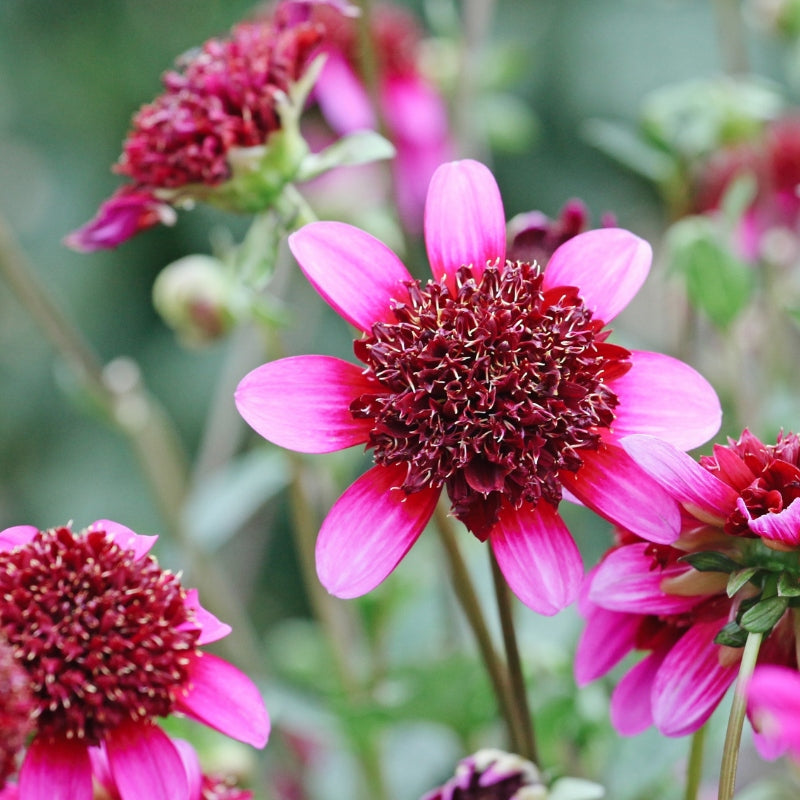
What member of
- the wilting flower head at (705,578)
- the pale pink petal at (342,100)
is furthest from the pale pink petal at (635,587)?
the pale pink petal at (342,100)

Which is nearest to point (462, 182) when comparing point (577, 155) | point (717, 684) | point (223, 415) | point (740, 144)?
point (717, 684)

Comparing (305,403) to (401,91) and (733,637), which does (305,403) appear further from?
(401,91)

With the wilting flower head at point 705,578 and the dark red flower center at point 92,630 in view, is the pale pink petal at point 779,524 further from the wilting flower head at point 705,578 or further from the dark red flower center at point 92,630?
the dark red flower center at point 92,630

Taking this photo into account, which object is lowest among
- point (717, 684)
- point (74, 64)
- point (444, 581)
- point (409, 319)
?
point (444, 581)

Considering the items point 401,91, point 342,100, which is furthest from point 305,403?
point 401,91

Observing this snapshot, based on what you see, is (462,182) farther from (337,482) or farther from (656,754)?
(337,482)

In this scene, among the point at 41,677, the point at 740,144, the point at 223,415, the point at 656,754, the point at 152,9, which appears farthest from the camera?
the point at 152,9
